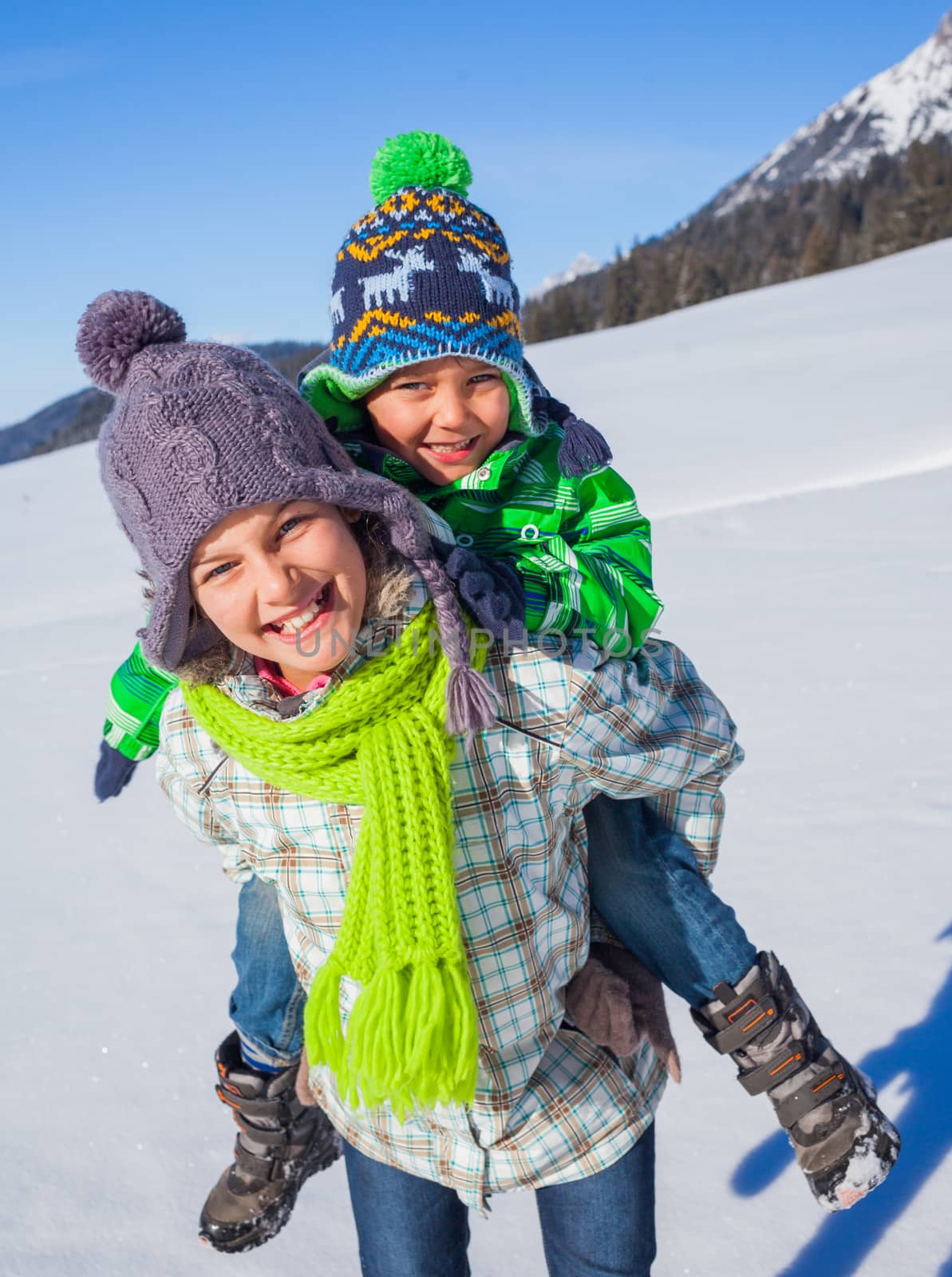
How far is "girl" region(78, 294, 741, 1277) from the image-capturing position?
3.89 ft

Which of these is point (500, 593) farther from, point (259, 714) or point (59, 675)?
point (59, 675)

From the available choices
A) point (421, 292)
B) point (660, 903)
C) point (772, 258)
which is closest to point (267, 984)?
point (660, 903)

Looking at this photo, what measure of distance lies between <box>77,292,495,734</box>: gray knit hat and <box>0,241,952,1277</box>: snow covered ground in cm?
135

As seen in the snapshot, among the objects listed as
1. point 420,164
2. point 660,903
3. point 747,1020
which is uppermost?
point 420,164

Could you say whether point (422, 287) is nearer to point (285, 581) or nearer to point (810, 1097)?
point (285, 581)

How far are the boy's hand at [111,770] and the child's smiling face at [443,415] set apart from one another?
67cm

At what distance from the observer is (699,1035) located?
235cm

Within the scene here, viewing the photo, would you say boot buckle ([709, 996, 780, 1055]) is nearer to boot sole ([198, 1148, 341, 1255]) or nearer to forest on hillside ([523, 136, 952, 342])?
boot sole ([198, 1148, 341, 1255])

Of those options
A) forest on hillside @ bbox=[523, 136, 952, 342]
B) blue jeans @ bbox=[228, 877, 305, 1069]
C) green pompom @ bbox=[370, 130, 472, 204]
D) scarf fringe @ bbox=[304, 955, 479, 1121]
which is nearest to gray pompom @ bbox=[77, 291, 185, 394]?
green pompom @ bbox=[370, 130, 472, 204]

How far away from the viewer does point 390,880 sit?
121 cm

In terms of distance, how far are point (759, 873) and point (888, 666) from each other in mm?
1598

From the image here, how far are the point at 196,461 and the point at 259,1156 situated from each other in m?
1.31

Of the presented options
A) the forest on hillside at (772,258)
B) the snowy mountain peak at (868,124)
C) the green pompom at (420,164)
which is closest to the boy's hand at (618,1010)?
the green pompom at (420,164)

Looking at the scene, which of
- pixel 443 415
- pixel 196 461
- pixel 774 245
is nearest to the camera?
pixel 196 461
